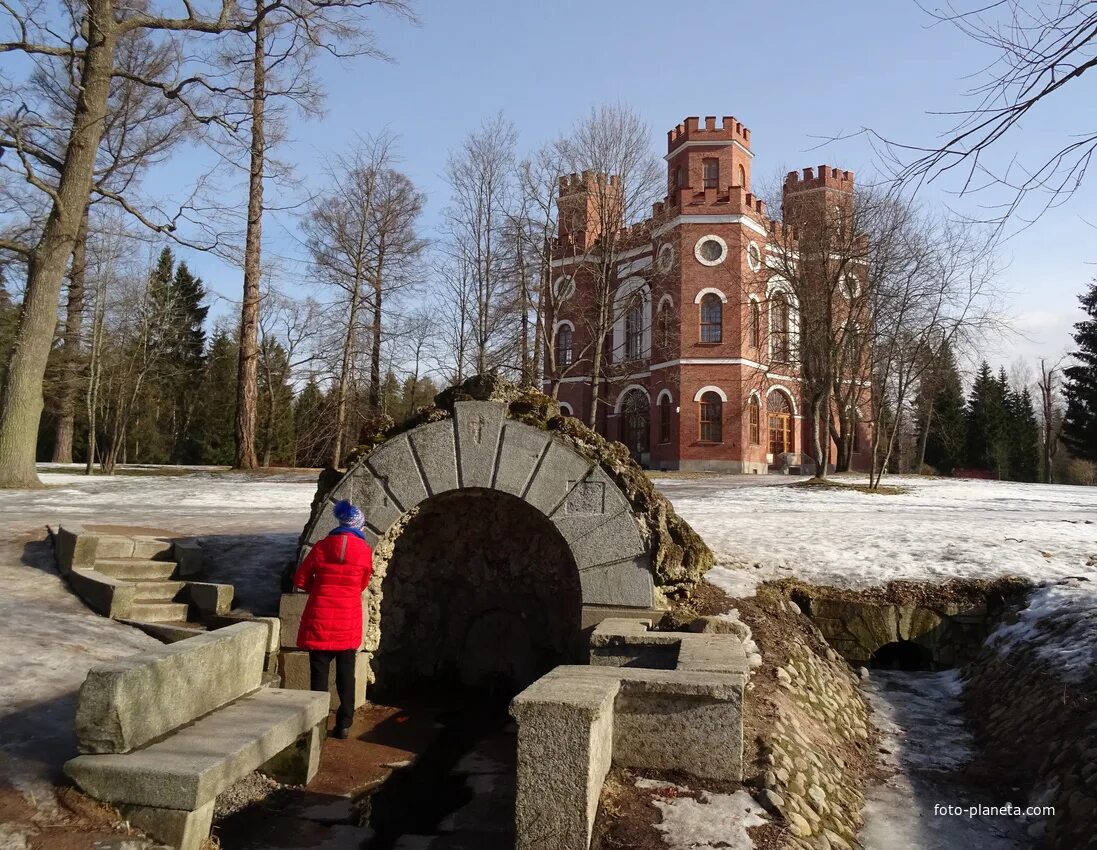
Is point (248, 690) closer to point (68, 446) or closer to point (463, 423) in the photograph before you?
point (463, 423)

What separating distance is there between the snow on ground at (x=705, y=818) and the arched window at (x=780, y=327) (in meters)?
20.7

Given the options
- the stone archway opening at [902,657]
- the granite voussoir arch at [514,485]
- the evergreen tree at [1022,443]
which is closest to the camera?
the granite voussoir arch at [514,485]

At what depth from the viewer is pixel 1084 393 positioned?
3725 centimetres

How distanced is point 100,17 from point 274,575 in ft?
38.5

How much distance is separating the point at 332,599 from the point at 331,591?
0.21 feet

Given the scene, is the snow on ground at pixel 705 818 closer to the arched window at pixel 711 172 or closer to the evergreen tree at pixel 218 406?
the arched window at pixel 711 172

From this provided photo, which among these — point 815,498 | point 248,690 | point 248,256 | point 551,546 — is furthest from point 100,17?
point 815,498

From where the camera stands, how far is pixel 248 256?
19375 mm

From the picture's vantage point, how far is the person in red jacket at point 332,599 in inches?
238

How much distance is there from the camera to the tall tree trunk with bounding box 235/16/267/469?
18938 mm

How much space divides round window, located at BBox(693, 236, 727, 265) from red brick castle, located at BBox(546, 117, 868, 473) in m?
0.04

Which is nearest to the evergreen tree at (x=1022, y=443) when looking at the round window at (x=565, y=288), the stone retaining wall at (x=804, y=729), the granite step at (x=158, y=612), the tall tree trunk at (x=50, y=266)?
the round window at (x=565, y=288)

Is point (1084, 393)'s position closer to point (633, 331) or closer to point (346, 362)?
point (633, 331)

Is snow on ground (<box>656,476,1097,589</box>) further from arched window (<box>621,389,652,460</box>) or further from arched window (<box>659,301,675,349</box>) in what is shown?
arched window (<box>621,389,652,460</box>)
